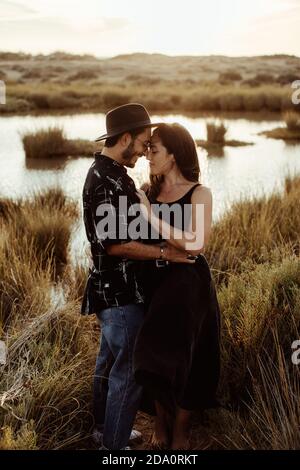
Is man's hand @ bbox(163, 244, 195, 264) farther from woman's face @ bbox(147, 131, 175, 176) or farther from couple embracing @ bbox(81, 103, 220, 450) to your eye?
woman's face @ bbox(147, 131, 175, 176)

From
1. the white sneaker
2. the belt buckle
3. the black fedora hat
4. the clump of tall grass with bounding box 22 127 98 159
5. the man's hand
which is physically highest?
the black fedora hat

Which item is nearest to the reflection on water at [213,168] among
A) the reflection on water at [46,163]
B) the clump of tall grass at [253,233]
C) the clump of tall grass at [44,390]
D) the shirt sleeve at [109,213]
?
the reflection on water at [46,163]

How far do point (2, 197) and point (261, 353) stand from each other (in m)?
5.68

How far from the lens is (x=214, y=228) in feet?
19.8

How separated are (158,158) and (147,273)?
0.50 m

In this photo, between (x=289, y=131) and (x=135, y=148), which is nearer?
(x=135, y=148)

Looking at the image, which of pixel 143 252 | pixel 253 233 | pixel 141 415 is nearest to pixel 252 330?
pixel 141 415

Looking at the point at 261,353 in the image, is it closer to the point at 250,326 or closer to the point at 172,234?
the point at 250,326

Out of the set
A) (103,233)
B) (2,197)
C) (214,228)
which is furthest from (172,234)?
(2,197)

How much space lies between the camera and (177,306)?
2697 mm

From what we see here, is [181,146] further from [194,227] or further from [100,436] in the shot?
[100,436]

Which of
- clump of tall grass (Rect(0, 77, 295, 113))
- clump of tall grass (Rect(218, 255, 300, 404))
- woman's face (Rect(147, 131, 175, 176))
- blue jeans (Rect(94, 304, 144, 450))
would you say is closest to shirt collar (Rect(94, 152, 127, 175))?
woman's face (Rect(147, 131, 175, 176))

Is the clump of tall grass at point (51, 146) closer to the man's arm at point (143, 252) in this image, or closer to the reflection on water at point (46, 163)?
the reflection on water at point (46, 163)

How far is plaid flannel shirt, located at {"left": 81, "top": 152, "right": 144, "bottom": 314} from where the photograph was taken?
2.54m
